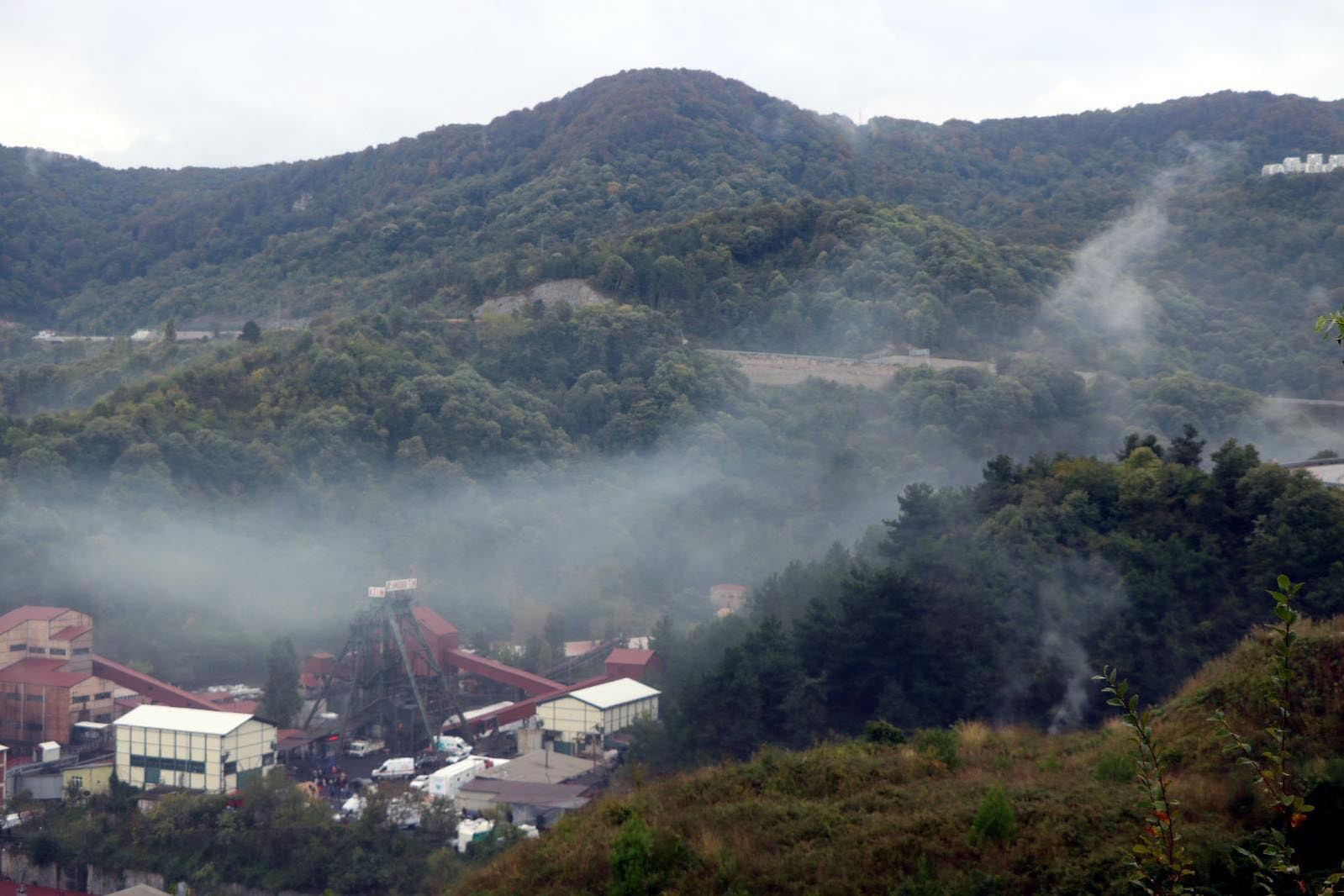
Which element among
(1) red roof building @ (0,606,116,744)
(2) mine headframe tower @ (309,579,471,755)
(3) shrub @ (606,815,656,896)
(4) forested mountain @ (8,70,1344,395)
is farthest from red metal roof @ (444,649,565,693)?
(4) forested mountain @ (8,70,1344,395)

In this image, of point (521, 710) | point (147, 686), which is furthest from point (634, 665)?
point (147, 686)

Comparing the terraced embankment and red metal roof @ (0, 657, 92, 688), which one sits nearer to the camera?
red metal roof @ (0, 657, 92, 688)

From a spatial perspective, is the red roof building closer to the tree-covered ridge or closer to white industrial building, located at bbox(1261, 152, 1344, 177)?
the tree-covered ridge

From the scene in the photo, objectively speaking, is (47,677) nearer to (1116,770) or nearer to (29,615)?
(29,615)

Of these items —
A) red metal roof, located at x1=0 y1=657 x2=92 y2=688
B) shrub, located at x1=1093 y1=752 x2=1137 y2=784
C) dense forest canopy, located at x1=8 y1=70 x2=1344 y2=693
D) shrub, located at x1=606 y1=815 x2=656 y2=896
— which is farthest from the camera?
dense forest canopy, located at x1=8 y1=70 x2=1344 y2=693

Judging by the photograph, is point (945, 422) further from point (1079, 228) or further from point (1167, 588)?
point (1079, 228)

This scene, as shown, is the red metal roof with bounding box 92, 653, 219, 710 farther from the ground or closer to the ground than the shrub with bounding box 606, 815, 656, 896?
closer to the ground

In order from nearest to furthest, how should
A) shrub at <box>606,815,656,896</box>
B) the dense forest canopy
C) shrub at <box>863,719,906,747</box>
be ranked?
shrub at <box>606,815,656,896</box> → shrub at <box>863,719,906,747</box> → the dense forest canopy
